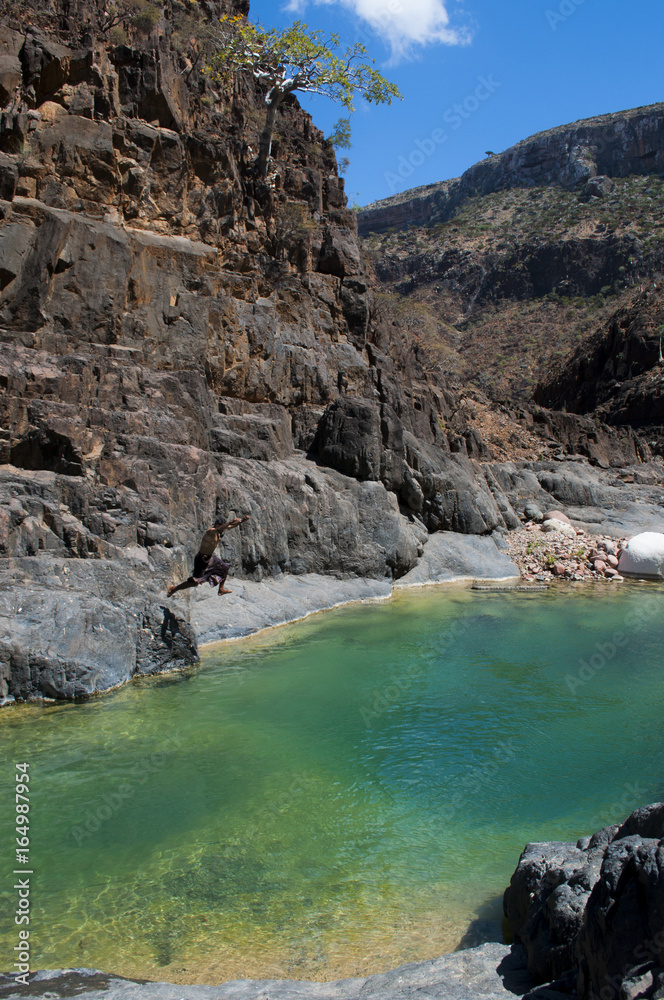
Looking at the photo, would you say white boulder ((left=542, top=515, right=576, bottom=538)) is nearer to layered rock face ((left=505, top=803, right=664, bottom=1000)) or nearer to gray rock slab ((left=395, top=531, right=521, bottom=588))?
gray rock slab ((left=395, top=531, right=521, bottom=588))

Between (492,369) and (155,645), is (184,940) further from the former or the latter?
(492,369)

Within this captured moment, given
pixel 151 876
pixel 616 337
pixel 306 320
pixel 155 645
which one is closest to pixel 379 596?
pixel 155 645

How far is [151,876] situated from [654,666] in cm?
918

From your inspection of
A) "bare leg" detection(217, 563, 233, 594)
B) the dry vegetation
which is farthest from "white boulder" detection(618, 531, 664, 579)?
the dry vegetation

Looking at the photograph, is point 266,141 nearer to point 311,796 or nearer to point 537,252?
point 311,796

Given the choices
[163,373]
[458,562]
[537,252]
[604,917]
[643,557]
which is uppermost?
[537,252]

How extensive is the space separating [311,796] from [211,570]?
256 inches

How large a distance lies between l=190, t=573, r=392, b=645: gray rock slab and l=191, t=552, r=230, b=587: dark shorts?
463 millimetres

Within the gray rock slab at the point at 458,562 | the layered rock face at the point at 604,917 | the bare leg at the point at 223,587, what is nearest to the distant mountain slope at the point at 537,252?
the gray rock slab at the point at 458,562

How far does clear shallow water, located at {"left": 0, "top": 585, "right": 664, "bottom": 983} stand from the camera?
4.59 m

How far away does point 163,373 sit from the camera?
14.4m

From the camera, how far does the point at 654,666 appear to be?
1141 cm

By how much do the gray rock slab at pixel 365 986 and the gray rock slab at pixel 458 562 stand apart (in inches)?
572

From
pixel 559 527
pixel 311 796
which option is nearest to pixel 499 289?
pixel 559 527
